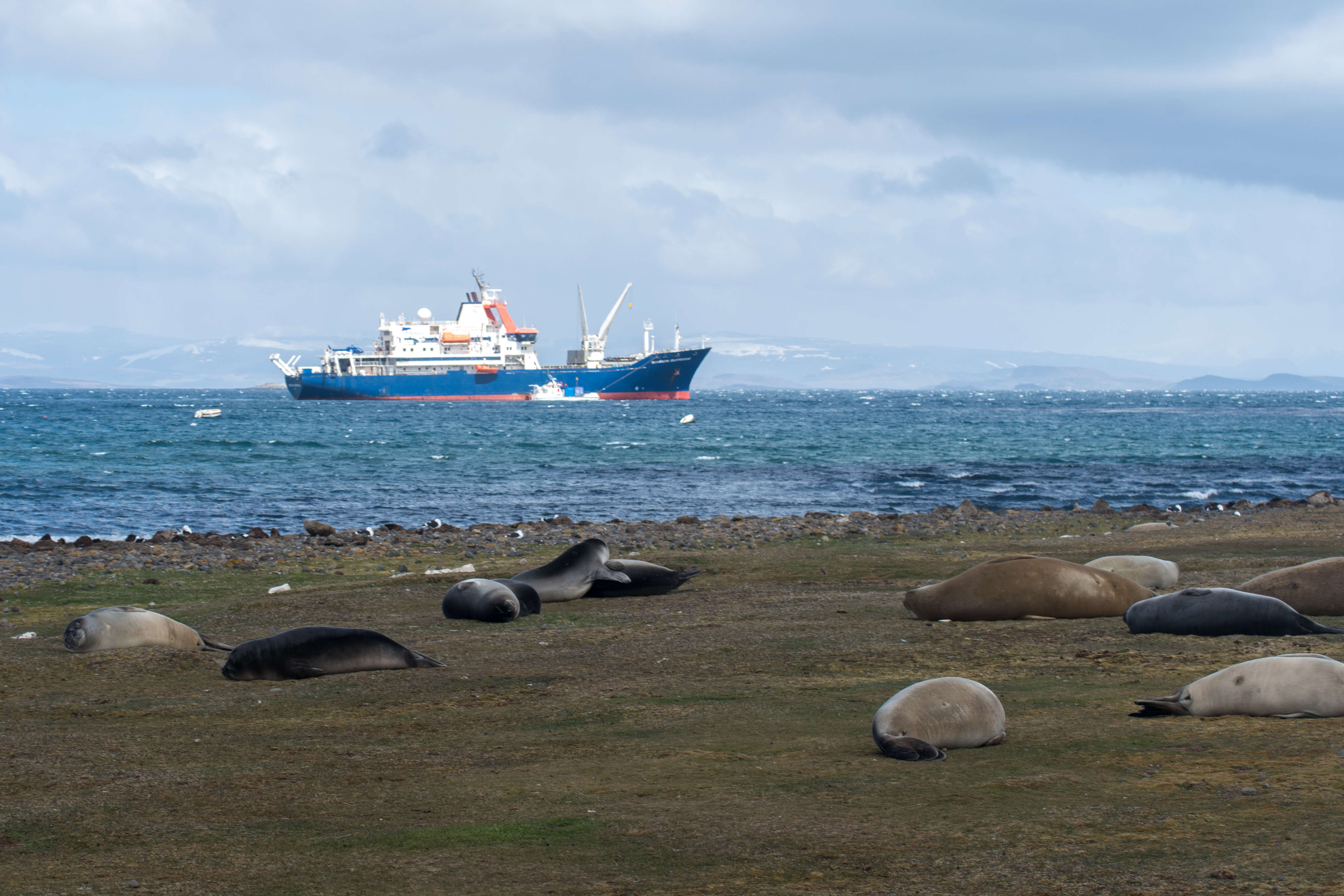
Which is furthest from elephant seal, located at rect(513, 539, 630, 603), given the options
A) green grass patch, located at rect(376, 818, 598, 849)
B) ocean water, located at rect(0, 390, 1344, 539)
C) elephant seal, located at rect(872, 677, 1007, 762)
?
ocean water, located at rect(0, 390, 1344, 539)

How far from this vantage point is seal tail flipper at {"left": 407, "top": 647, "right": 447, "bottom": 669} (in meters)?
6.29

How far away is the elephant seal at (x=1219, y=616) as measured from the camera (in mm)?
6129

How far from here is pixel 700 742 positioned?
14.4 feet

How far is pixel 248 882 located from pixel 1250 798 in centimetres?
287

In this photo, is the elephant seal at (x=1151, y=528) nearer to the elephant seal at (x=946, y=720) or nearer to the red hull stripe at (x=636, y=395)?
the elephant seal at (x=946, y=720)

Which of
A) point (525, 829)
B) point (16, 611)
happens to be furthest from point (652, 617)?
point (16, 611)

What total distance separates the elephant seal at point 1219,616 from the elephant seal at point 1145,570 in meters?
2.03

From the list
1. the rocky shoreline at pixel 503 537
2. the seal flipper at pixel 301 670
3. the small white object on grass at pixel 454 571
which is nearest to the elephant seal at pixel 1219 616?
the seal flipper at pixel 301 670

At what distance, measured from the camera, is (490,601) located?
26.2ft

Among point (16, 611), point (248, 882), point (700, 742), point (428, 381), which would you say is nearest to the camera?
point (248, 882)

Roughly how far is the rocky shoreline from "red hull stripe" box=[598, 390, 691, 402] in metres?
76.8

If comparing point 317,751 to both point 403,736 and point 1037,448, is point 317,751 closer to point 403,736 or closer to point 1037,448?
point 403,736

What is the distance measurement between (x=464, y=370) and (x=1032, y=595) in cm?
8760

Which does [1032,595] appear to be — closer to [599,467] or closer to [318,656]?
[318,656]
